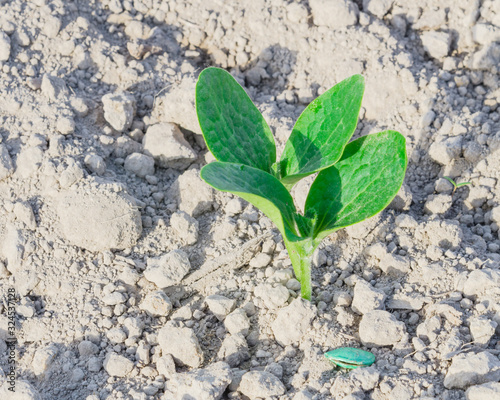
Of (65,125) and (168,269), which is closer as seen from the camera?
(168,269)

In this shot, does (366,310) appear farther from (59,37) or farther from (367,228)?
(59,37)

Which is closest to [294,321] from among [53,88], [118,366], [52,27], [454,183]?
[118,366]

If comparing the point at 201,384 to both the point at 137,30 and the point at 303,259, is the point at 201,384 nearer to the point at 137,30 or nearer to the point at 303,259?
the point at 303,259

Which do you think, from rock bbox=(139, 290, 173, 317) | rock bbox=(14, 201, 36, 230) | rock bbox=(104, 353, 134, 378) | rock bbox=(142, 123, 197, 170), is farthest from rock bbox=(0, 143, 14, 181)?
rock bbox=(104, 353, 134, 378)

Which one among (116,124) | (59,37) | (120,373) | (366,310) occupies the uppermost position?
(59,37)

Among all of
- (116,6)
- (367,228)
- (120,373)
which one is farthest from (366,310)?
(116,6)

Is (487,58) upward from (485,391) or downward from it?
upward

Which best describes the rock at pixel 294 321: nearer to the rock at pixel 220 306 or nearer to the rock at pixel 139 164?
the rock at pixel 220 306
